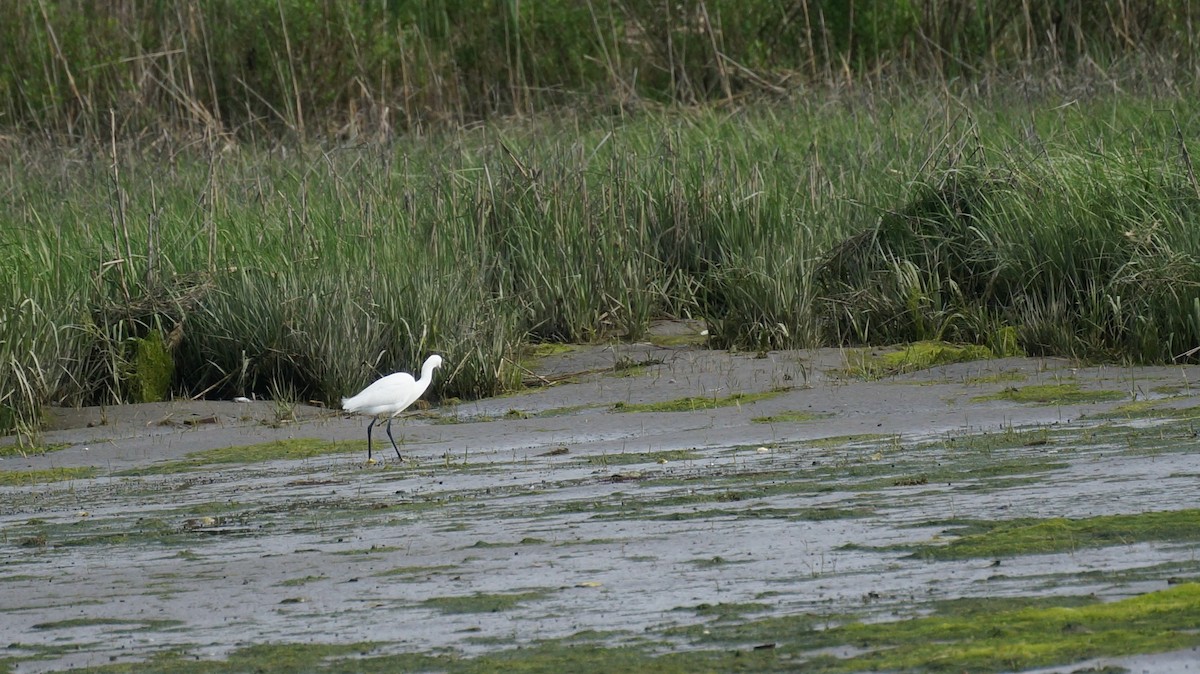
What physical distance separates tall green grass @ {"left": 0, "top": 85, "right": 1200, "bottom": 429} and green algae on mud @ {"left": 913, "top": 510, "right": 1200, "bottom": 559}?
3800 millimetres

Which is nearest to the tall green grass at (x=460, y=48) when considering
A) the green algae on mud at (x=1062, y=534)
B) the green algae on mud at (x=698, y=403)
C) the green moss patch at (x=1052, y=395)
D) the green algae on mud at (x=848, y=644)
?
the green algae on mud at (x=698, y=403)

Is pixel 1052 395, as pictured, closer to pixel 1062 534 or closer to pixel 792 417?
pixel 792 417

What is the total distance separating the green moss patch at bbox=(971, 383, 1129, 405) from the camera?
23.9 feet

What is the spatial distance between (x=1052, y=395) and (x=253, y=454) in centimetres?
336

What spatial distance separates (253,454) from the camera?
7.32 metres

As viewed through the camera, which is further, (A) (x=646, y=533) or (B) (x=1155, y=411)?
(B) (x=1155, y=411)

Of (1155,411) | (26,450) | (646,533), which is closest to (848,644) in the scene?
(646,533)

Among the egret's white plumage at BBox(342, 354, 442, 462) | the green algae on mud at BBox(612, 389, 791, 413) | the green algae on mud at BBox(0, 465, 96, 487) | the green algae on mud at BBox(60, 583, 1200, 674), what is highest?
the green algae on mud at BBox(60, 583, 1200, 674)

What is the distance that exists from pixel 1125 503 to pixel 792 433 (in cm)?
239

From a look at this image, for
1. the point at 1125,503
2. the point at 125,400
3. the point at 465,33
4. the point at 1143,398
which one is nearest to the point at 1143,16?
the point at 465,33

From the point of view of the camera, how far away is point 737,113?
13.4 meters

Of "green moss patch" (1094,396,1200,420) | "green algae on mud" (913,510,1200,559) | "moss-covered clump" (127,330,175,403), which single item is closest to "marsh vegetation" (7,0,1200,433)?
"moss-covered clump" (127,330,175,403)

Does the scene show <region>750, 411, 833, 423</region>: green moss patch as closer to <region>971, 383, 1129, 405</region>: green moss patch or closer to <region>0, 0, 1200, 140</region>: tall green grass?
<region>971, 383, 1129, 405</region>: green moss patch

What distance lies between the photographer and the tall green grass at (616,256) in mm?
8602
